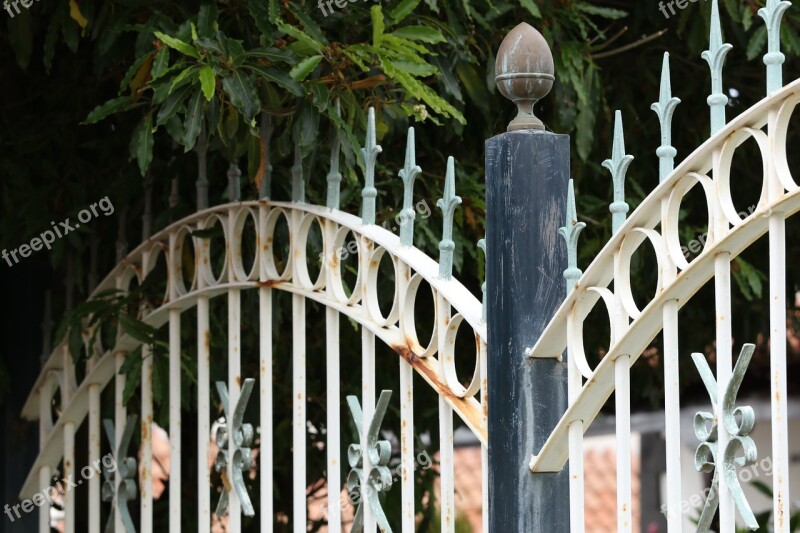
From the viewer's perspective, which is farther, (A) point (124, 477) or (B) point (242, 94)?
(A) point (124, 477)

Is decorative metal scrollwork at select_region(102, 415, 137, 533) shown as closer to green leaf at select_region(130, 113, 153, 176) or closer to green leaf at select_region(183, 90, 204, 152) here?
green leaf at select_region(130, 113, 153, 176)

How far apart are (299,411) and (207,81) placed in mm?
720

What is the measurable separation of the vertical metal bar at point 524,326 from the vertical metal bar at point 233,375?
35.3 inches

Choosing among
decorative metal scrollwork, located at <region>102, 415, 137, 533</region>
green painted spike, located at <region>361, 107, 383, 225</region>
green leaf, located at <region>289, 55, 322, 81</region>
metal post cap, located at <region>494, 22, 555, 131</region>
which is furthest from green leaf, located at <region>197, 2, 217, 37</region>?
decorative metal scrollwork, located at <region>102, 415, 137, 533</region>

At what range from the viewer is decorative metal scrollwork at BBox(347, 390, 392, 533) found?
2445 mm

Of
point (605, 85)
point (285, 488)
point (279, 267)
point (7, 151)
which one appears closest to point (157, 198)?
point (7, 151)

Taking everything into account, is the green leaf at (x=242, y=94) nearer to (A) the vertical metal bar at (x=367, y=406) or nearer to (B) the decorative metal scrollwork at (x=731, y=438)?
(A) the vertical metal bar at (x=367, y=406)

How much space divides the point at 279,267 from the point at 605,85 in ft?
4.93

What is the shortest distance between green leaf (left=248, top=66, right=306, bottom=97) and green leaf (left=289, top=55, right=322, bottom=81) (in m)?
0.06

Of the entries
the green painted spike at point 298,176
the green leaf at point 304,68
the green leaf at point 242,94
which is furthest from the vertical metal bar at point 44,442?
the green leaf at point 304,68

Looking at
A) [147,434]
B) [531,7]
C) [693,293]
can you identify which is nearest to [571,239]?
[693,293]

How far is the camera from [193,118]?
107 inches

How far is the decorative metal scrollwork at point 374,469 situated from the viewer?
2.45 metres

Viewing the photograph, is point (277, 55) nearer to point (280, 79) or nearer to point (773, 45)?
point (280, 79)
